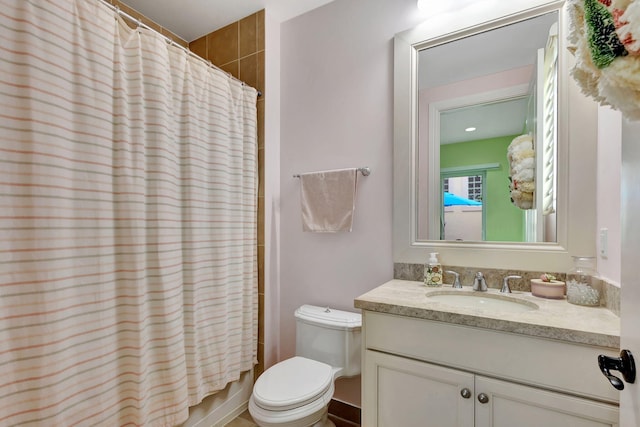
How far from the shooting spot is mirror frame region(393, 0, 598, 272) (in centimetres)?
118

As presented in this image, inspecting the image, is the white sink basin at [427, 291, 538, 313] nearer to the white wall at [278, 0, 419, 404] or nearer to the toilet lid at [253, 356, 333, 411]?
the white wall at [278, 0, 419, 404]

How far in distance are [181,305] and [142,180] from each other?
0.59m

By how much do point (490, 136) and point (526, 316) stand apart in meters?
0.84

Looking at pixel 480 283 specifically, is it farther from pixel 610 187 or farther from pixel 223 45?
pixel 223 45

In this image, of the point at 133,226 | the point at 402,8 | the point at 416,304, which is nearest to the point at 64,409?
the point at 133,226

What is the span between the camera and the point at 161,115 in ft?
4.27

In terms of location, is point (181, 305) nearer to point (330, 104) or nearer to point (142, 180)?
point (142, 180)

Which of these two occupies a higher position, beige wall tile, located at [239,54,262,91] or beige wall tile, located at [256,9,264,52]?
beige wall tile, located at [256,9,264,52]

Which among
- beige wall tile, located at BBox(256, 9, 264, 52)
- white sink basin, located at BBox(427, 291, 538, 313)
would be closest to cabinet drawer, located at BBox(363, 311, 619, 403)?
white sink basin, located at BBox(427, 291, 538, 313)

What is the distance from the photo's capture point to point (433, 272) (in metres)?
1.38

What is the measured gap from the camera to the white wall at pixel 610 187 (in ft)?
3.20

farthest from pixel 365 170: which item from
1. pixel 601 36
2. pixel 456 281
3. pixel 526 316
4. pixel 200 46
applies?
pixel 200 46

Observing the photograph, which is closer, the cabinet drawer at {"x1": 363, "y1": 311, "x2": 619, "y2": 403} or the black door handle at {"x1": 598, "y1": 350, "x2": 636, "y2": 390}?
the black door handle at {"x1": 598, "y1": 350, "x2": 636, "y2": 390}

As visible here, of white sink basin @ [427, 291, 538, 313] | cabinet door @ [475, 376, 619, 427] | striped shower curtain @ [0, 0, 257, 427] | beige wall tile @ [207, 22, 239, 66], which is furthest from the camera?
beige wall tile @ [207, 22, 239, 66]
